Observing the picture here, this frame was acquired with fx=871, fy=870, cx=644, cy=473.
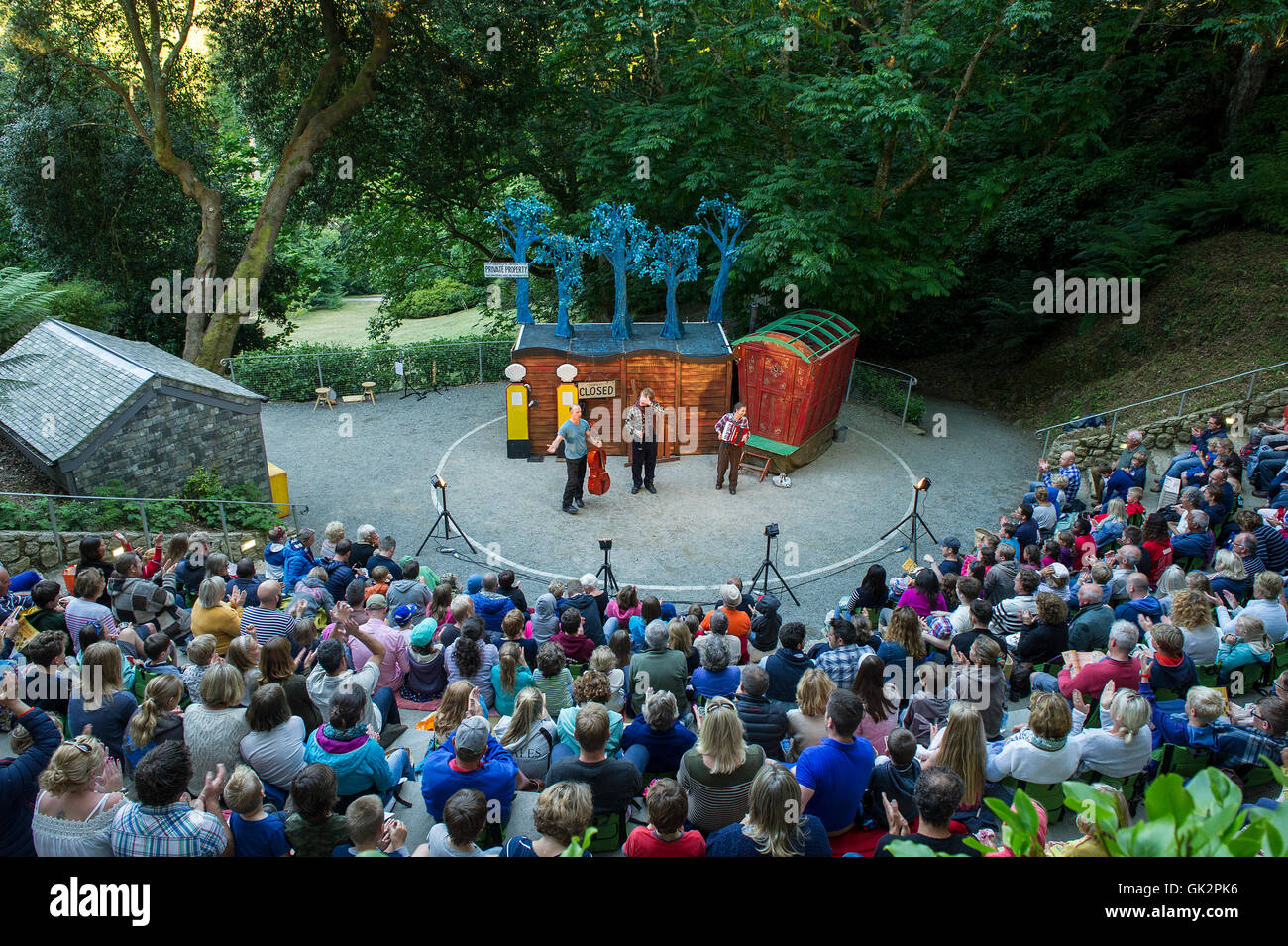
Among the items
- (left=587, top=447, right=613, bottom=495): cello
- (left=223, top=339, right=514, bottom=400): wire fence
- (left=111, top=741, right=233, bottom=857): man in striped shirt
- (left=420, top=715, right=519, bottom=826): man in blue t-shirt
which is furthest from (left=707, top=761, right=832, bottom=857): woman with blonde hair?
(left=223, top=339, right=514, bottom=400): wire fence

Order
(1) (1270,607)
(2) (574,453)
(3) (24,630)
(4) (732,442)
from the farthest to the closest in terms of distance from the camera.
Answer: (4) (732,442)
(2) (574,453)
(3) (24,630)
(1) (1270,607)

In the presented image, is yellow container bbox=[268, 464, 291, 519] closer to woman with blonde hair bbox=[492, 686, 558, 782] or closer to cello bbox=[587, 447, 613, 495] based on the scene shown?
cello bbox=[587, 447, 613, 495]

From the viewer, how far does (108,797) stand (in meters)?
4.70

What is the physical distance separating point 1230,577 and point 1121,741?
3.76 meters

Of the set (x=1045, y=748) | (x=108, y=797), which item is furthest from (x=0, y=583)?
(x=1045, y=748)

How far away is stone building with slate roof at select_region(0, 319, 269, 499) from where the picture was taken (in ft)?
41.2

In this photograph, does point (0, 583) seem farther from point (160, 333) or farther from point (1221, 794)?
point (160, 333)

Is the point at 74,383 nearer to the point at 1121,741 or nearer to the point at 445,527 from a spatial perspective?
the point at 445,527

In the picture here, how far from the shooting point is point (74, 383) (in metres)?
13.4

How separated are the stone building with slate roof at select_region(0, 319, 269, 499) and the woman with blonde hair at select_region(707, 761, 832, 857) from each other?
38.2 feet

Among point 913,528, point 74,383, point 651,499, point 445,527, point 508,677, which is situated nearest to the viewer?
point 508,677

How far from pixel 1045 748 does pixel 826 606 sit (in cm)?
682

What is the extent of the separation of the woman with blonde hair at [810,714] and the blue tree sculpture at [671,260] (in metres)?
12.6

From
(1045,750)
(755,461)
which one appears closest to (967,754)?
(1045,750)
